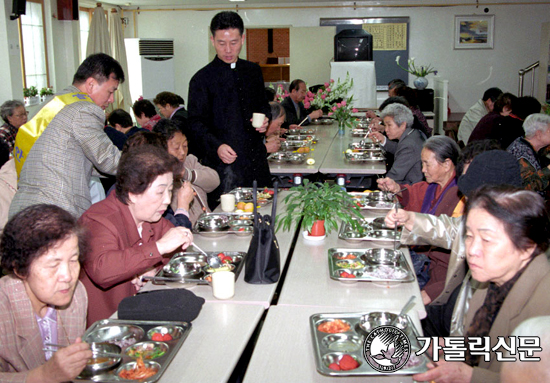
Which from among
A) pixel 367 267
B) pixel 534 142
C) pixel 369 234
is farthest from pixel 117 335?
pixel 534 142

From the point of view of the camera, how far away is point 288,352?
1.62 meters

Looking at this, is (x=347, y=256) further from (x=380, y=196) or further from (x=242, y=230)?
A: (x=380, y=196)

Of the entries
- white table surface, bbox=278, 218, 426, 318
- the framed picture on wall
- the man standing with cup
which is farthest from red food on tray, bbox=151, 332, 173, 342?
the framed picture on wall

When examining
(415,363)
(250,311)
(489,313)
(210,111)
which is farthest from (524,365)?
(210,111)

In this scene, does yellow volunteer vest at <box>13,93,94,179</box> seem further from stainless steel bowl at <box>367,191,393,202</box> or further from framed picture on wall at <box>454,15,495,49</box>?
framed picture on wall at <box>454,15,495,49</box>

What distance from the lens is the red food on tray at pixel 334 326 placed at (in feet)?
5.67

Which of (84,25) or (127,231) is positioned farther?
(84,25)

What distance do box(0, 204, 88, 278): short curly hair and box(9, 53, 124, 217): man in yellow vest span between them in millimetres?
1126

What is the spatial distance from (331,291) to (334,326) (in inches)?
12.4

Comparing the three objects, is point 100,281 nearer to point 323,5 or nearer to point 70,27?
point 70,27

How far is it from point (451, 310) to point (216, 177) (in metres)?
1.83

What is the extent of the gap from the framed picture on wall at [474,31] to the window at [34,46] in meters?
7.36

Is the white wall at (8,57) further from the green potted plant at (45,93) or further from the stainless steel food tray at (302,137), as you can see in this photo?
the stainless steel food tray at (302,137)

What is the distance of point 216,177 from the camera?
352cm
